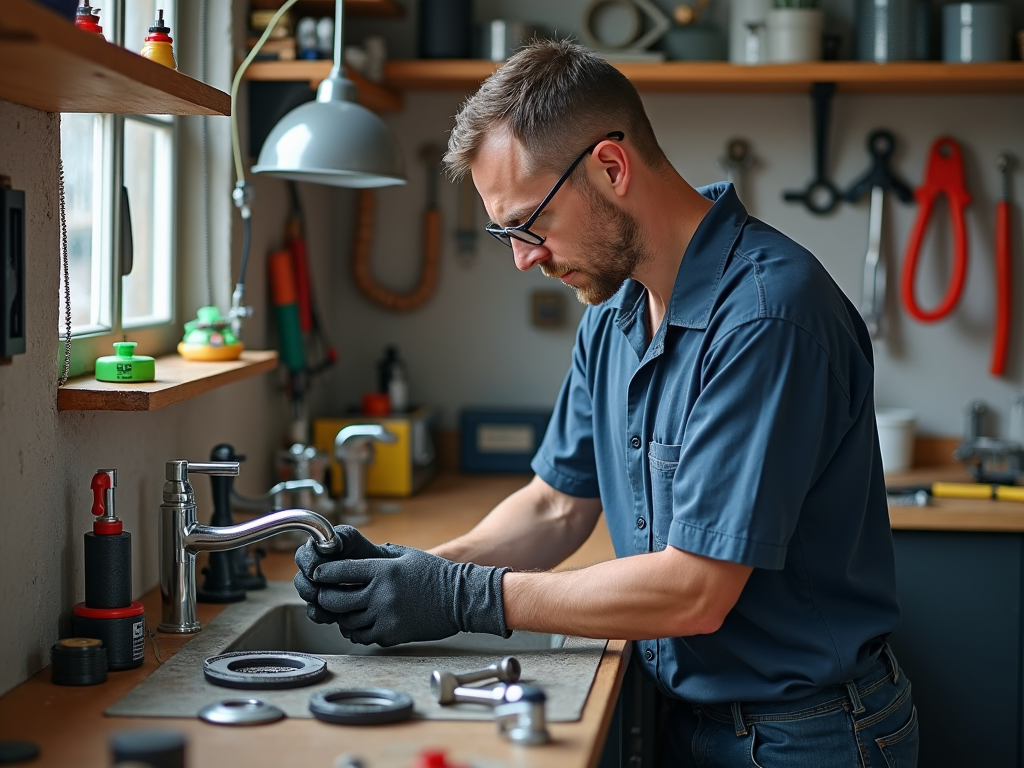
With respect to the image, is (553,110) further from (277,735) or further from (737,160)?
(737,160)

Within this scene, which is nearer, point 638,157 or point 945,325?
point 638,157

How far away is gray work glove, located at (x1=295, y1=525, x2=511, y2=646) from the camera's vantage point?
1492mm

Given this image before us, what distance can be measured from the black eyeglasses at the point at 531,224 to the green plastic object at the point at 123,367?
0.51 m

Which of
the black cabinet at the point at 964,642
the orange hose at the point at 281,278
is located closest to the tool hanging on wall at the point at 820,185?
the black cabinet at the point at 964,642

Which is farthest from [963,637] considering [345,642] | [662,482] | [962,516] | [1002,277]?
[345,642]

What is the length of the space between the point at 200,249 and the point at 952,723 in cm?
177

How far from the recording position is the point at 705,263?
1558 mm

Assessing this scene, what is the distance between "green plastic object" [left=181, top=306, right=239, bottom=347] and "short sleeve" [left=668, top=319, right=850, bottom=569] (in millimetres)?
920

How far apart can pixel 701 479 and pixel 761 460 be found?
0.07m

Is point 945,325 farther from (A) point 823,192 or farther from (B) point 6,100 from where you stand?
(B) point 6,100

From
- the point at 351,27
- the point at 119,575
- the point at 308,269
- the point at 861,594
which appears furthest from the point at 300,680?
the point at 351,27

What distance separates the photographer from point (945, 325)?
304cm

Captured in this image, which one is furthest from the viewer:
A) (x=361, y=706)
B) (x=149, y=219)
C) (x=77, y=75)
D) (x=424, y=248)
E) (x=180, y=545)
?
(x=424, y=248)

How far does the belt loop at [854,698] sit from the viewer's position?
1.53m
